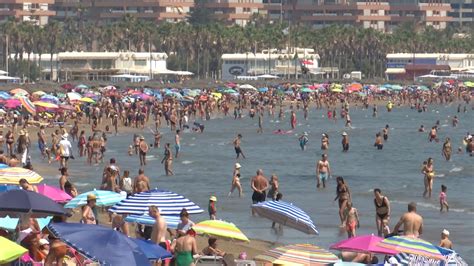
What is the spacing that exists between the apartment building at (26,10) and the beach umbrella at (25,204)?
166 m

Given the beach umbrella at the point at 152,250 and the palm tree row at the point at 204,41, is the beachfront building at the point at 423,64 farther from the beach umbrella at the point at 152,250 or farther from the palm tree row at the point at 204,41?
the beach umbrella at the point at 152,250

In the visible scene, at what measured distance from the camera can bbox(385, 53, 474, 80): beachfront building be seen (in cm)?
16012

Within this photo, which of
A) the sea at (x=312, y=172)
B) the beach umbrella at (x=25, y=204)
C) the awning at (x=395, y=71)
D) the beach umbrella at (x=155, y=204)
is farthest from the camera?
the awning at (x=395, y=71)

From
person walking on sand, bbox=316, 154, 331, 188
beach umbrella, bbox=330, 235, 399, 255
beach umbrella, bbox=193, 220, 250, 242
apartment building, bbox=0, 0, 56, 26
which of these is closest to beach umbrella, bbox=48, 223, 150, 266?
beach umbrella, bbox=330, 235, 399, 255

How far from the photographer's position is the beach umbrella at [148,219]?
19.4m

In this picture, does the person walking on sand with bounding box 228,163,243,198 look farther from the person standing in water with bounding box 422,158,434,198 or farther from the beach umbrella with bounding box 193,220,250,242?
the beach umbrella with bounding box 193,220,250,242

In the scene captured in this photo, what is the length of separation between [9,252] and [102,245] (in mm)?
1390

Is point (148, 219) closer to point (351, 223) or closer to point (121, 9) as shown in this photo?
point (351, 223)

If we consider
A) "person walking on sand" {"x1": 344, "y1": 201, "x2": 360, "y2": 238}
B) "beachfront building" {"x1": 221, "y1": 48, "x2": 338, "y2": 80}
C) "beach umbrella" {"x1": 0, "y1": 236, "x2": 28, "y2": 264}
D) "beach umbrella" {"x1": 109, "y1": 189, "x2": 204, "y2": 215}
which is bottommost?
"beachfront building" {"x1": 221, "y1": 48, "x2": 338, "y2": 80}

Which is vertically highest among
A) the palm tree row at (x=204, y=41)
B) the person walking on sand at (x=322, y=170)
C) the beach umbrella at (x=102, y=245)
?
the beach umbrella at (x=102, y=245)

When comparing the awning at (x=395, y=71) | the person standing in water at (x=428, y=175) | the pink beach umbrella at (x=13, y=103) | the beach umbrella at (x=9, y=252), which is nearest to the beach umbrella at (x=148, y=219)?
the beach umbrella at (x=9, y=252)

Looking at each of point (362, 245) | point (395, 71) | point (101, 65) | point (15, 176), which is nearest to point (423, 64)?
point (395, 71)

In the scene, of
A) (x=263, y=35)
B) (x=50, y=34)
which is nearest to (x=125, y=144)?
(x=50, y=34)

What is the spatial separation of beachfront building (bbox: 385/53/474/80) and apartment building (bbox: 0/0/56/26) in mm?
50242
